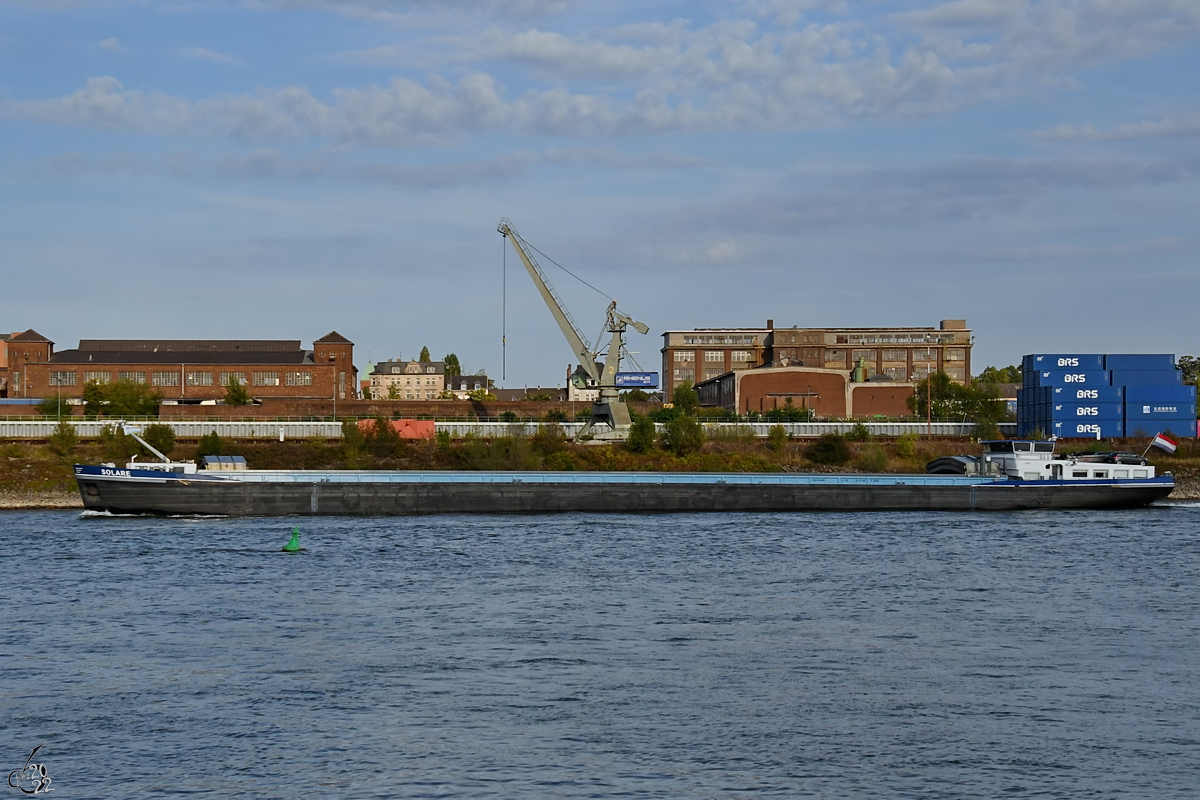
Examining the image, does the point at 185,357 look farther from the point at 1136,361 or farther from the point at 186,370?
the point at 1136,361

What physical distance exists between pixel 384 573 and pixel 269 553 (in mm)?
8194

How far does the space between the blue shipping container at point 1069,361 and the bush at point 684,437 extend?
94.2 feet

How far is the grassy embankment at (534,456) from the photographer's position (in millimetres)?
93875

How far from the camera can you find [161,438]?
308 feet

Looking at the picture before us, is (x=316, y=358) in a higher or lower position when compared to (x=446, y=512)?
higher

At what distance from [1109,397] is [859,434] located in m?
20.8

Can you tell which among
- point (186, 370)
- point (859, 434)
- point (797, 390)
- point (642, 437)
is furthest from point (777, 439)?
point (186, 370)

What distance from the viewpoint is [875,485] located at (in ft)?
241

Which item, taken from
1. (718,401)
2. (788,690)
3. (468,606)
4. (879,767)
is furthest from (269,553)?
(718,401)

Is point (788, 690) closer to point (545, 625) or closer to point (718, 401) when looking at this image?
point (545, 625)

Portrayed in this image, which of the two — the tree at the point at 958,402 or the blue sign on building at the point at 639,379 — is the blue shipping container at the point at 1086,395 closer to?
the tree at the point at 958,402

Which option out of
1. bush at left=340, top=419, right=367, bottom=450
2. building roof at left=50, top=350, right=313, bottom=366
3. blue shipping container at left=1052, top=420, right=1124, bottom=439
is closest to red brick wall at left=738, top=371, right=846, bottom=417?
blue shipping container at left=1052, top=420, right=1124, bottom=439

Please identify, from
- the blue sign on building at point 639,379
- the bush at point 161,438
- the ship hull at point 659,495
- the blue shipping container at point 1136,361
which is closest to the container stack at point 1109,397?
the blue shipping container at point 1136,361

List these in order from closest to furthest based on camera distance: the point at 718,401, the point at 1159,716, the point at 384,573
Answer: the point at 1159,716 → the point at 384,573 → the point at 718,401
